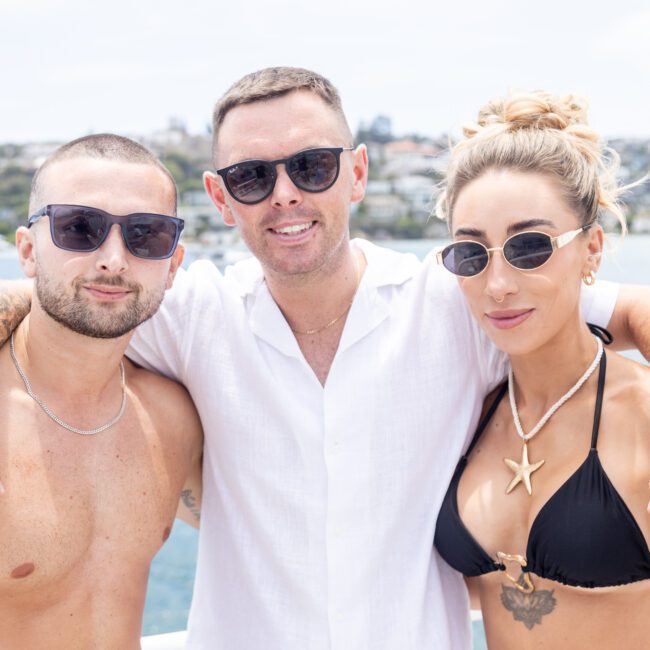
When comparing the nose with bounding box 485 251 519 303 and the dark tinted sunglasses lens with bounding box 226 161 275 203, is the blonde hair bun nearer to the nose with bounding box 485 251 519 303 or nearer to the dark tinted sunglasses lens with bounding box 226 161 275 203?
the nose with bounding box 485 251 519 303

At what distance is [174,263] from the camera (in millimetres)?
2895

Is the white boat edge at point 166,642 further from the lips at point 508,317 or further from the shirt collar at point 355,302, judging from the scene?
the lips at point 508,317

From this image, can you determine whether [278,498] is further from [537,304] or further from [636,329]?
[636,329]

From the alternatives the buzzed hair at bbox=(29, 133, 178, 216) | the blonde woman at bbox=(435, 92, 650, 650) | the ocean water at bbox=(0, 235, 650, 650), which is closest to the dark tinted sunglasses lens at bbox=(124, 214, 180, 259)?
the buzzed hair at bbox=(29, 133, 178, 216)

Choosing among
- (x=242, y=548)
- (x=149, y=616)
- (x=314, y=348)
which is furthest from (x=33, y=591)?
(x=149, y=616)

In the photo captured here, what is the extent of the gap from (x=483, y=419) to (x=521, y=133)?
41.1 inches

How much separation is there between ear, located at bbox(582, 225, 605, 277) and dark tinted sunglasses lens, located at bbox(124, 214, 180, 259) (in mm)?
1407

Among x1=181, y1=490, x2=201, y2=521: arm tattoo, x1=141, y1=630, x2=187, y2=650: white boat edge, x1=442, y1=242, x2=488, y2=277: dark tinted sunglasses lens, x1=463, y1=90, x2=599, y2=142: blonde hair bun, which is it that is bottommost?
x1=141, y1=630, x2=187, y2=650: white boat edge

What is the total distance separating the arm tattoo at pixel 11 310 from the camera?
2.77 meters

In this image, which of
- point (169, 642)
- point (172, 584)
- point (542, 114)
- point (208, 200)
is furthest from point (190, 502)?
point (208, 200)

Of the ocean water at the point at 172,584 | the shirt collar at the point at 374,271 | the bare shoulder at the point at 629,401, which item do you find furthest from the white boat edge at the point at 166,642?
the ocean water at the point at 172,584

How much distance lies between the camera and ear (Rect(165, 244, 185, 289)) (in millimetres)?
2883

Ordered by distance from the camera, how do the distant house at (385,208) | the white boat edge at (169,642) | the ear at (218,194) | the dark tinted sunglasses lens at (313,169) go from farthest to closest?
the distant house at (385,208)
the white boat edge at (169,642)
the ear at (218,194)
the dark tinted sunglasses lens at (313,169)

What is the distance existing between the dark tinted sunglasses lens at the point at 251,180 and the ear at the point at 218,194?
195 millimetres
